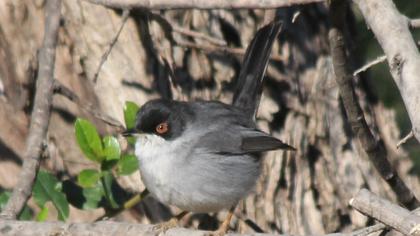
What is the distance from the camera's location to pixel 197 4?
4.54 metres

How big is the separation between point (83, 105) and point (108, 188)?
540 millimetres

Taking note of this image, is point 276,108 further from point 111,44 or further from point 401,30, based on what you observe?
point 401,30

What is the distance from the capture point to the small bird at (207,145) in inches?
185

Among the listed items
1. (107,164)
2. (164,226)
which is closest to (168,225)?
(164,226)

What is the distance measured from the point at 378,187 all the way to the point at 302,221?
62 centimetres

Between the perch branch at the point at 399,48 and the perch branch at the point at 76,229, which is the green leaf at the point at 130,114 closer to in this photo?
the perch branch at the point at 76,229

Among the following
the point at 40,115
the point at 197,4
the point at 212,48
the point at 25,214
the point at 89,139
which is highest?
the point at 197,4

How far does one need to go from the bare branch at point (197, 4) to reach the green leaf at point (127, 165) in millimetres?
915

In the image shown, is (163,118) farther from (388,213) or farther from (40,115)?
(388,213)

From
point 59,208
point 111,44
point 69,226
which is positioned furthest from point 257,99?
point 69,226

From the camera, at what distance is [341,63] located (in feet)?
14.4

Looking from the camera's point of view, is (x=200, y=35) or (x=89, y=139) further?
(x=200, y=35)

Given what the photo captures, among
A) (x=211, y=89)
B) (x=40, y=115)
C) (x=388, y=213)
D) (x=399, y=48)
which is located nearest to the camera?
(x=388, y=213)

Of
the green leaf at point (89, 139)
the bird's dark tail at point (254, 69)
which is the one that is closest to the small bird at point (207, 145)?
the bird's dark tail at point (254, 69)
